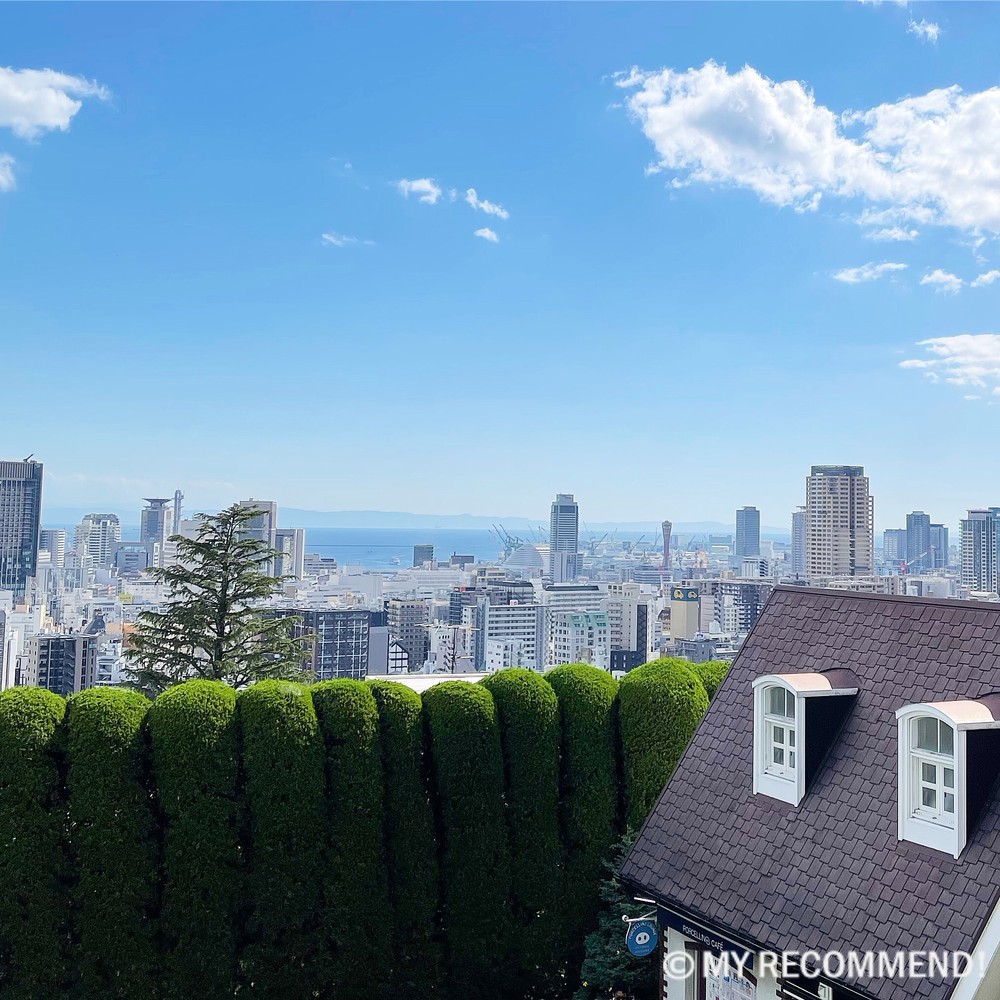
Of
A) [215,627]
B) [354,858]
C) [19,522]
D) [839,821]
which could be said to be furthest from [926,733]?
[19,522]

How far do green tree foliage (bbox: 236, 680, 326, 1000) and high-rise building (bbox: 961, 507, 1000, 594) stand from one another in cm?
15608

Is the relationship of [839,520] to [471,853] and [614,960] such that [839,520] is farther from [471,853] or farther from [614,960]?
[471,853]

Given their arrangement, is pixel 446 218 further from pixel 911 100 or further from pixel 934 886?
pixel 934 886

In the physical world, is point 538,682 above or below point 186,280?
below

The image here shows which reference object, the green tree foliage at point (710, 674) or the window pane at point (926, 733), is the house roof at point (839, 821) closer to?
the window pane at point (926, 733)

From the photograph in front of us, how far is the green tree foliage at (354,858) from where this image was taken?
7.73 metres

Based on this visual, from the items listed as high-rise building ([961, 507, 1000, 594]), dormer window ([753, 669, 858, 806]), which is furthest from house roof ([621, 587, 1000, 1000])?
high-rise building ([961, 507, 1000, 594])

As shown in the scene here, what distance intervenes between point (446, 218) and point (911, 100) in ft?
67.2

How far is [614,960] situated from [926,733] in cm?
415

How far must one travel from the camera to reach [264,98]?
17609 millimetres

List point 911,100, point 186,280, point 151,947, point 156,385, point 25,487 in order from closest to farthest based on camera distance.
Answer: point 151,947
point 911,100
point 186,280
point 156,385
point 25,487

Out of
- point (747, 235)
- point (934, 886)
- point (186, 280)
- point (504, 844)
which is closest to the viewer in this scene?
point (934, 886)

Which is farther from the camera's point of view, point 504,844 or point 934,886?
point 504,844

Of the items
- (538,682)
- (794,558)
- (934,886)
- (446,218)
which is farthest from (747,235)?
(794,558)
